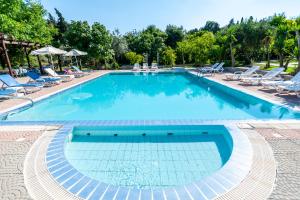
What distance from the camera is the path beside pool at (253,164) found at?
2555 mm

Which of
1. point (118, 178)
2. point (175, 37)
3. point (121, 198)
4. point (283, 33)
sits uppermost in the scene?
point (175, 37)

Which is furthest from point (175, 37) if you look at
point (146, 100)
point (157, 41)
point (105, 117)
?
point (105, 117)

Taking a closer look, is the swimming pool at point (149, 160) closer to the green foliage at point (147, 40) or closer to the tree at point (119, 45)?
the green foliage at point (147, 40)

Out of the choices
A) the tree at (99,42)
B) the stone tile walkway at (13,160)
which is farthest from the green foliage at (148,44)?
the stone tile walkway at (13,160)

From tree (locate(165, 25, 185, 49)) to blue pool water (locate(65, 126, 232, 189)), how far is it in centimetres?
2476

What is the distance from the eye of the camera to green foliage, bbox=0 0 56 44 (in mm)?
15892

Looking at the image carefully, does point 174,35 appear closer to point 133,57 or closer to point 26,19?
point 133,57

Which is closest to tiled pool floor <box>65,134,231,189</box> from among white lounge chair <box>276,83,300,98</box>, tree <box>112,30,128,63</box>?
white lounge chair <box>276,83,300,98</box>

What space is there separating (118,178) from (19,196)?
1.41 m

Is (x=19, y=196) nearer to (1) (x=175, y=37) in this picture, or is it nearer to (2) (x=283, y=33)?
(2) (x=283, y=33)

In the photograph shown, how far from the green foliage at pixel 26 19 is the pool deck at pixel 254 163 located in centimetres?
1467

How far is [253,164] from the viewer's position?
3.16 metres

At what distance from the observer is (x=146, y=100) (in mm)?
9641

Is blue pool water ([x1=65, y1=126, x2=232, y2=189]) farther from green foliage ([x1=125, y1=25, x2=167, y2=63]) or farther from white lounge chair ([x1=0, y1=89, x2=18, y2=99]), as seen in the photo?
green foliage ([x1=125, y1=25, x2=167, y2=63])
